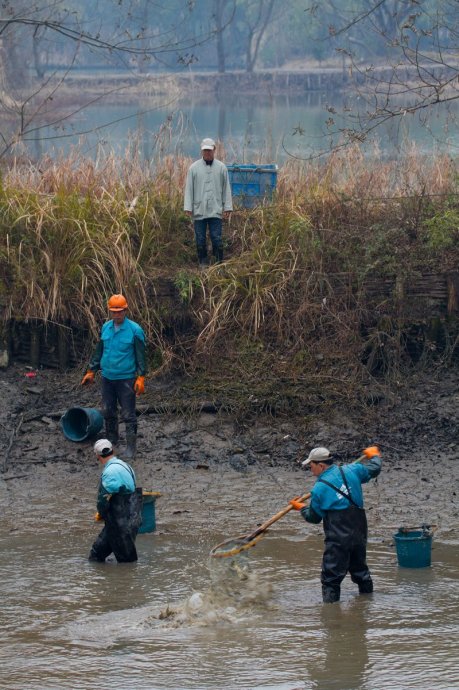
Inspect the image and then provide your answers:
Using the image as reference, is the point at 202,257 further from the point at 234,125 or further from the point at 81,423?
the point at 234,125

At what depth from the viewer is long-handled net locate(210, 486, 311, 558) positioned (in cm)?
848

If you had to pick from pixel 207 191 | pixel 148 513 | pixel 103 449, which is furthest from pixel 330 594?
pixel 207 191

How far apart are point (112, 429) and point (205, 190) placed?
3.23 m

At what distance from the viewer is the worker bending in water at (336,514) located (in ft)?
27.4

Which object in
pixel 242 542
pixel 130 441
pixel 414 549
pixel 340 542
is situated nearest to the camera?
pixel 340 542

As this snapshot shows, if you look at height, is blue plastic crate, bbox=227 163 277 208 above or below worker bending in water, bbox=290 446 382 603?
above

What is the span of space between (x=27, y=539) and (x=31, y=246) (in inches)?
182

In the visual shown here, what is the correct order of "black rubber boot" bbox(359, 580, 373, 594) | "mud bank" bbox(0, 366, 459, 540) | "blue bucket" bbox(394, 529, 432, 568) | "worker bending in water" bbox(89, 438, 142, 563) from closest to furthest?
"black rubber boot" bbox(359, 580, 373, 594) → "blue bucket" bbox(394, 529, 432, 568) → "worker bending in water" bbox(89, 438, 142, 563) → "mud bank" bbox(0, 366, 459, 540)

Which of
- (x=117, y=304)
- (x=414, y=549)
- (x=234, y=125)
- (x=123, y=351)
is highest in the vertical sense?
(x=234, y=125)

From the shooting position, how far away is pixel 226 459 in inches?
473

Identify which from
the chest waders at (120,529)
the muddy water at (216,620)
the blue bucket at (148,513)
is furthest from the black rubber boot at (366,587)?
the blue bucket at (148,513)

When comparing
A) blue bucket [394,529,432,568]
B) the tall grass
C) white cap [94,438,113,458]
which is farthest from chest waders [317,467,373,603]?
the tall grass

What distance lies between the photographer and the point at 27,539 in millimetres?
10312

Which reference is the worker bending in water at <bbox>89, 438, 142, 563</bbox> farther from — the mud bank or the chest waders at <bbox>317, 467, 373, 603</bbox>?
the chest waders at <bbox>317, 467, 373, 603</bbox>
